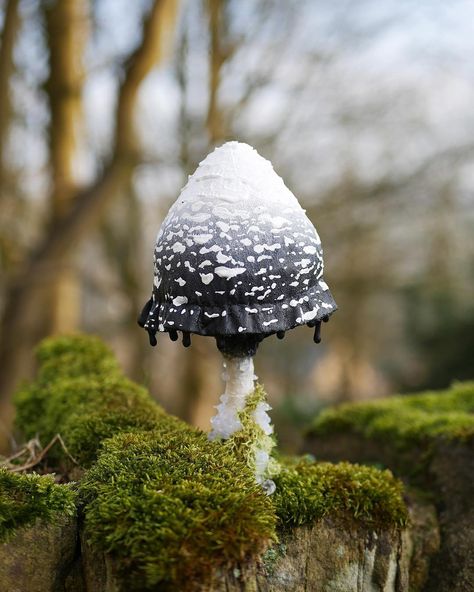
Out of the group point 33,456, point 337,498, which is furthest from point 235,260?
point 33,456

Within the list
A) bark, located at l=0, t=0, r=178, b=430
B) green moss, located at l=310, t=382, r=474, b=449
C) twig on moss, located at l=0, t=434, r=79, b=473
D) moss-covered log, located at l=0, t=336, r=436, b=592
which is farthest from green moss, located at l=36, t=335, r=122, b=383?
bark, located at l=0, t=0, r=178, b=430

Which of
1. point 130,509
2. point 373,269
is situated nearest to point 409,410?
point 130,509

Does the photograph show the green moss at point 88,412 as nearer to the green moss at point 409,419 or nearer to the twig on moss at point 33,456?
the twig on moss at point 33,456

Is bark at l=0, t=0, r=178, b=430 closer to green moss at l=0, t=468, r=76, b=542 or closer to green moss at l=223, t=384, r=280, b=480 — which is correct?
green moss at l=223, t=384, r=280, b=480

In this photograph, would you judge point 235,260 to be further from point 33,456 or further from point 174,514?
point 33,456

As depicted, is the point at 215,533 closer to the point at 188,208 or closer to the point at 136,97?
the point at 188,208

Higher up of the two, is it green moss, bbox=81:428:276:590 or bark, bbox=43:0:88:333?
bark, bbox=43:0:88:333
